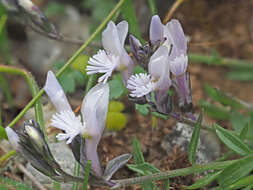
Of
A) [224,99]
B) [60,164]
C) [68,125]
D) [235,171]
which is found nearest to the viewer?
[68,125]

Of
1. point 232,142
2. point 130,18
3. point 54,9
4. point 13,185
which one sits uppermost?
point 54,9

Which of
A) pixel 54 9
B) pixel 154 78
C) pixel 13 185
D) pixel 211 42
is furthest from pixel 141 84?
pixel 54 9

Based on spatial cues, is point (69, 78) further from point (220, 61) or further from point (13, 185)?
point (220, 61)

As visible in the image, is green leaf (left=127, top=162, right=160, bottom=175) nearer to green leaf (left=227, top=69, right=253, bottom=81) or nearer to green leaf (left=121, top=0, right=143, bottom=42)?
green leaf (left=121, top=0, right=143, bottom=42)

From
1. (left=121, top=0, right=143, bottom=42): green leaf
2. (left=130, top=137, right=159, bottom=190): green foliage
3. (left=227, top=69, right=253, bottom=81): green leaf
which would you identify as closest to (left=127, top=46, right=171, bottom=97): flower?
(left=130, top=137, right=159, bottom=190): green foliage

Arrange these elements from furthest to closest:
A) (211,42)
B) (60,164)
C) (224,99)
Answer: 1. (211,42)
2. (224,99)
3. (60,164)

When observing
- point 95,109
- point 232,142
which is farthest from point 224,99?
point 95,109

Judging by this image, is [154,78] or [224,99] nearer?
[154,78]

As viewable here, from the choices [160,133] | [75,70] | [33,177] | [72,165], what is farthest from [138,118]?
[33,177]

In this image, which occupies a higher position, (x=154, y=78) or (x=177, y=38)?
(x=177, y=38)
